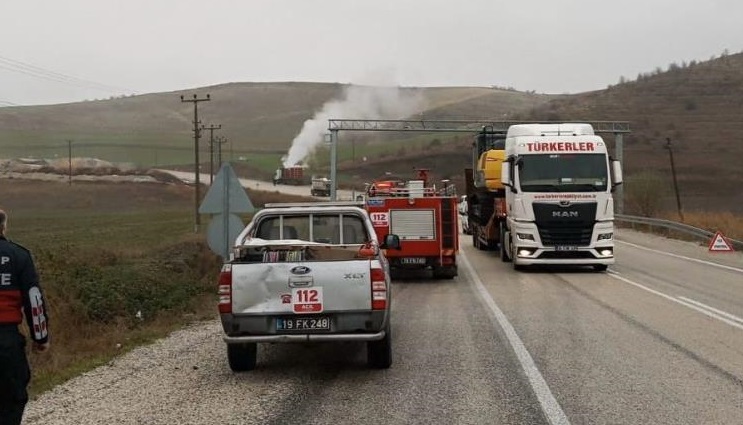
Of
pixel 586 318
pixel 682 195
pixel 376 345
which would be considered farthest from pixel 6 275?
pixel 682 195

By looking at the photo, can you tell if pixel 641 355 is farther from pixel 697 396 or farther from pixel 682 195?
pixel 682 195

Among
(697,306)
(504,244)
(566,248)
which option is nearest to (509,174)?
(566,248)

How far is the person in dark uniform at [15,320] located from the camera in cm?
483

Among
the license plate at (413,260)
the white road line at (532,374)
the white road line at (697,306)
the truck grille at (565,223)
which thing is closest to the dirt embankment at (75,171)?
the license plate at (413,260)

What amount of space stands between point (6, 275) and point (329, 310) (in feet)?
A: 11.8

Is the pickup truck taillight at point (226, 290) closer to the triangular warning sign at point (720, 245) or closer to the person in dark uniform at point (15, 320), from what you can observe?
the person in dark uniform at point (15, 320)

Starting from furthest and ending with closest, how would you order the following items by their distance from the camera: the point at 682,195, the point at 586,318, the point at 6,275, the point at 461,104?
the point at 461,104
the point at 682,195
the point at 586,318
the point at 6,275

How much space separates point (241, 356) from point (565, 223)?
12602 mm

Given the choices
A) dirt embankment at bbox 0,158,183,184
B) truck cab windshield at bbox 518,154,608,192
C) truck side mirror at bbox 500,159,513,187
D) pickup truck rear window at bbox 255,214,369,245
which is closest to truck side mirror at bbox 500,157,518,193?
truck side mirror at bbox 500,159,513,187

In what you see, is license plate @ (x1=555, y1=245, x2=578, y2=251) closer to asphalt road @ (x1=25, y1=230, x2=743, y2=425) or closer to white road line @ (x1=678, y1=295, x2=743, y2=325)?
white road line @ (x1=678, y1=295, x2=743, y2=325)

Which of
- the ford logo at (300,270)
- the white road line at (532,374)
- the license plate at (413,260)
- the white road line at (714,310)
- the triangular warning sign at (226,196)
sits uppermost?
the triangular warning sign at (226,196)

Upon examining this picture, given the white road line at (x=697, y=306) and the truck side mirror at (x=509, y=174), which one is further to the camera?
the truck side mirror at (x=509, y=174)

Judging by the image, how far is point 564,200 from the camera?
62.6ft

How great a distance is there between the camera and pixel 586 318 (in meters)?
11.8
